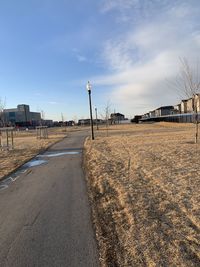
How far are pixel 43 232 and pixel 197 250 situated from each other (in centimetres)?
251

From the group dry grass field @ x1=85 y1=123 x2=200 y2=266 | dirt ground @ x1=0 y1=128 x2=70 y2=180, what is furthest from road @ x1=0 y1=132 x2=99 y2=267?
dirt ground @ x1=0 y1=128 x2=70 y2=180

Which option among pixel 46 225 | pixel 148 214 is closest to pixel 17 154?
pixel 46 225

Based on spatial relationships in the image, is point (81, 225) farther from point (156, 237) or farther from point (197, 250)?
point (197, 250)

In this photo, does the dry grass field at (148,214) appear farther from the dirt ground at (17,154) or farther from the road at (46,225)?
the dirt ground at (17,154)

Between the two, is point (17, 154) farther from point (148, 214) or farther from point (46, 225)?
point (148, 214)

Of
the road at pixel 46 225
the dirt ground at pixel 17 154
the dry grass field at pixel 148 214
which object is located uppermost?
the dry grass field at pixel 148 214

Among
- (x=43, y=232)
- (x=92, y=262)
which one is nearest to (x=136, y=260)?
(x=92, y=262)

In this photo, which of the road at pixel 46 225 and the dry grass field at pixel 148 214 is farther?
the road at pixel 46 225

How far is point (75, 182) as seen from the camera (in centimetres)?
943

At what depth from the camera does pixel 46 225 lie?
5.61 meters

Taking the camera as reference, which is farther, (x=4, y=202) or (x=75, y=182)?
(x=75, y=182)

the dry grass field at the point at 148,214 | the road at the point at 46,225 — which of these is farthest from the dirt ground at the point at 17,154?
the dry grass field at the point at 148,214

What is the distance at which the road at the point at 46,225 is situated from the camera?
14.2 ft

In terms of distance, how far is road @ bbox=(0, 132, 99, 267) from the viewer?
14.2ft
